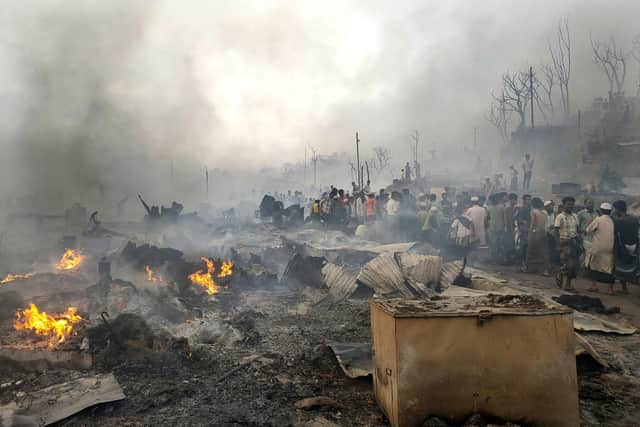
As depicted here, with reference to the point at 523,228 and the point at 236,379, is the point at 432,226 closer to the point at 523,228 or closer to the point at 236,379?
the point at 523,228

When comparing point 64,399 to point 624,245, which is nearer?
point 64,399

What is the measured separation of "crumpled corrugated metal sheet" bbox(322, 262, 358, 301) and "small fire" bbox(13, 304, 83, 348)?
4.33 meters

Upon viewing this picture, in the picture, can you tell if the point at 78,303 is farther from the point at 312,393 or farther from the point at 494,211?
the point at 494,211

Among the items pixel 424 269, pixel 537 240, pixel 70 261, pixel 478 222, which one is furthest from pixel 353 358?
pixel 70 261

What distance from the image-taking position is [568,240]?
27.4 feet

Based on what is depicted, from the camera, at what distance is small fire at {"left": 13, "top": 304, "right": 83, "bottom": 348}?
18.1 feet

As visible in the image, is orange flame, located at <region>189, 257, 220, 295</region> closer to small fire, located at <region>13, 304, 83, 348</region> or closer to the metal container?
small fire, located at <region>13, 304, 83, 348</region>

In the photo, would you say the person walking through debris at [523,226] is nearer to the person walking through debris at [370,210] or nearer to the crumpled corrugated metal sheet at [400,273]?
the crumpled corrugated metal sheet at [400,273]

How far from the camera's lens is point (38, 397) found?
13.4ft

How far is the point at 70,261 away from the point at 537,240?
40.9 feet

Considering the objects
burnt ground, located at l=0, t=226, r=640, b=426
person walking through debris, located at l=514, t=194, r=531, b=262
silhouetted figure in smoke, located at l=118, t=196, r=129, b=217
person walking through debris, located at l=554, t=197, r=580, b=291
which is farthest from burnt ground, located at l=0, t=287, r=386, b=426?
silhouetted figure in smoke, located at l=118, t=196, r=129, b=217

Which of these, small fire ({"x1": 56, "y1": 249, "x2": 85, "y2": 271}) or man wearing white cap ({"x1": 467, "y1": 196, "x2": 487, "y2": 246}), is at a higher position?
man wearing white cap ({"x1": 467, "y1": 196, "x2": 487, "y2": 246})

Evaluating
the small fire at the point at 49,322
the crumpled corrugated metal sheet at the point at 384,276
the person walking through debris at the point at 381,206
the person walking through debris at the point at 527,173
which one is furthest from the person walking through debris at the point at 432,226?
the person walking through debris at the point at 527,173

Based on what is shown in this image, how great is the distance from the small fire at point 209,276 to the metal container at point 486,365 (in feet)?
18.9
